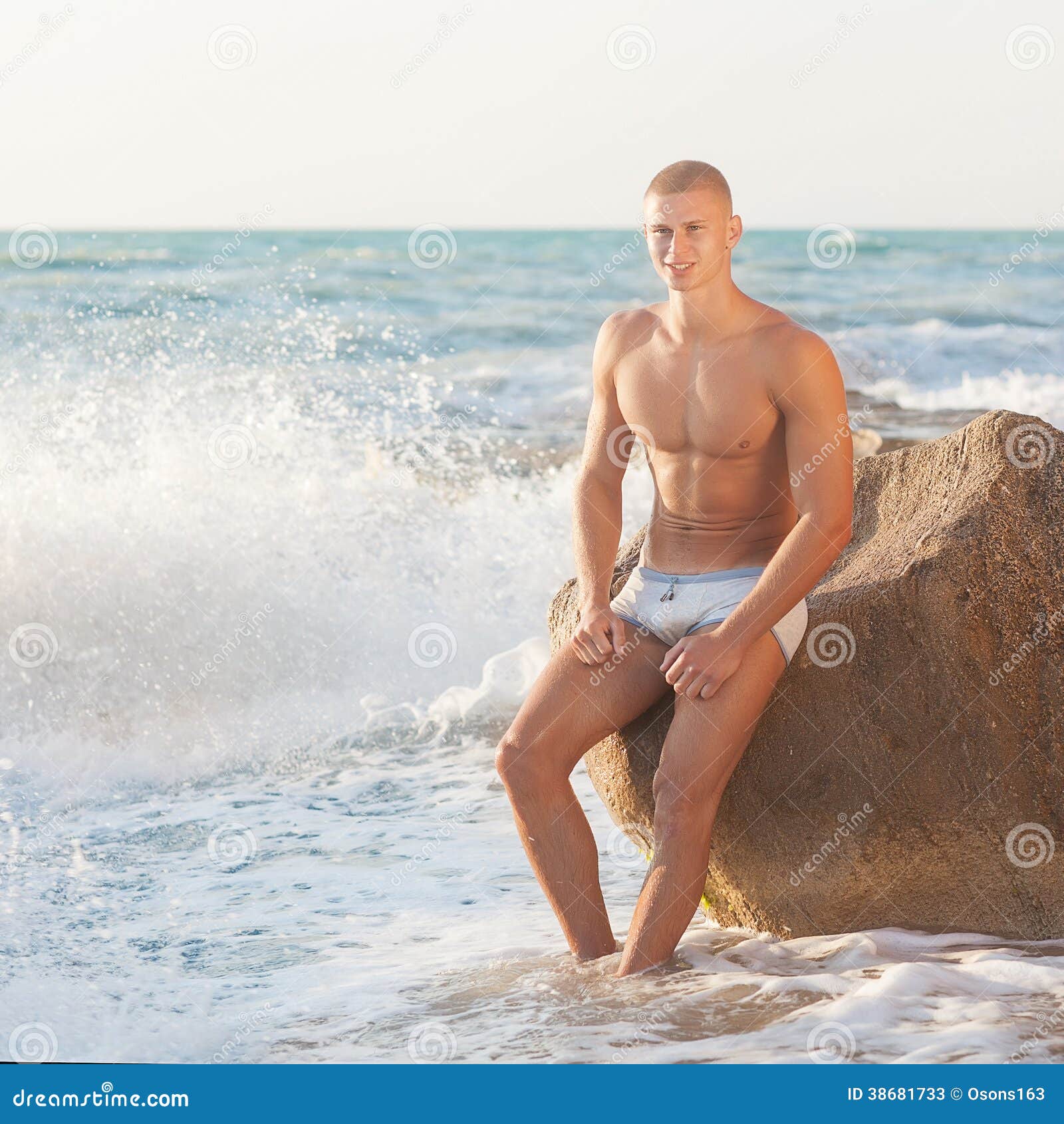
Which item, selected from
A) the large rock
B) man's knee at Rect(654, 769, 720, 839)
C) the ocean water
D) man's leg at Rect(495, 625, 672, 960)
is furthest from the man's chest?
the ocean water

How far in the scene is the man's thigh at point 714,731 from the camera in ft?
10.5

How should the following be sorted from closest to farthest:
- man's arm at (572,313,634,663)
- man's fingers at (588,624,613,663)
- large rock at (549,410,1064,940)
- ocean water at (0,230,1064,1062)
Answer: ocean water at (0,230,1064,1062) < large rock at (549,410,1064,940) < man's fingers at (588,624,613,663) < man's arm at (572,313,634,663)

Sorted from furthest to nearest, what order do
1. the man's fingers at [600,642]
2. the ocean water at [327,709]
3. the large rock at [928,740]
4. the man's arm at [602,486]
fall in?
the man's arm at [602,486] < the man's fingers at [600,642] < the large rock at [928,740] < the ocean water at [327,709]

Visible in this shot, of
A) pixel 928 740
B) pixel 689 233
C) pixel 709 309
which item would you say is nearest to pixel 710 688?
pixel 928 740

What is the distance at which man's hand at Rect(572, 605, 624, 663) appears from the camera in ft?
11.1

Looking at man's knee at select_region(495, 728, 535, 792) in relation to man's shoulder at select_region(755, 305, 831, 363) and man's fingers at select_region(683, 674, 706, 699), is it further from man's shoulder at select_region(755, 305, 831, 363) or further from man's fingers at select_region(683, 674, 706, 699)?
man's shoulder at select_region(755, 305, 831, 363)

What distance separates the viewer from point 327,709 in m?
6.57

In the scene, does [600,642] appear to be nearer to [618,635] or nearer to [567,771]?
[618,635]

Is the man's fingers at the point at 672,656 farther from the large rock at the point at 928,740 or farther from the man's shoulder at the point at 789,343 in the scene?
the man's shoulder at the point at 789,343

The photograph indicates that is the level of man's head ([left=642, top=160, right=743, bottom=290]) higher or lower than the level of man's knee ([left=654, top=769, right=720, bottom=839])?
higher

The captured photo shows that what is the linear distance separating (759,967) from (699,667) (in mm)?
788

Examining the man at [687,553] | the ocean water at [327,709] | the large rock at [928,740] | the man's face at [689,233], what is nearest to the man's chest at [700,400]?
the man at [687,553]

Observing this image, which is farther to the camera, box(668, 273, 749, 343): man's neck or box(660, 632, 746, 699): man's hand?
box(668, 273, 749, 343): man's neck

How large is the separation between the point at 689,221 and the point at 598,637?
1041mm
